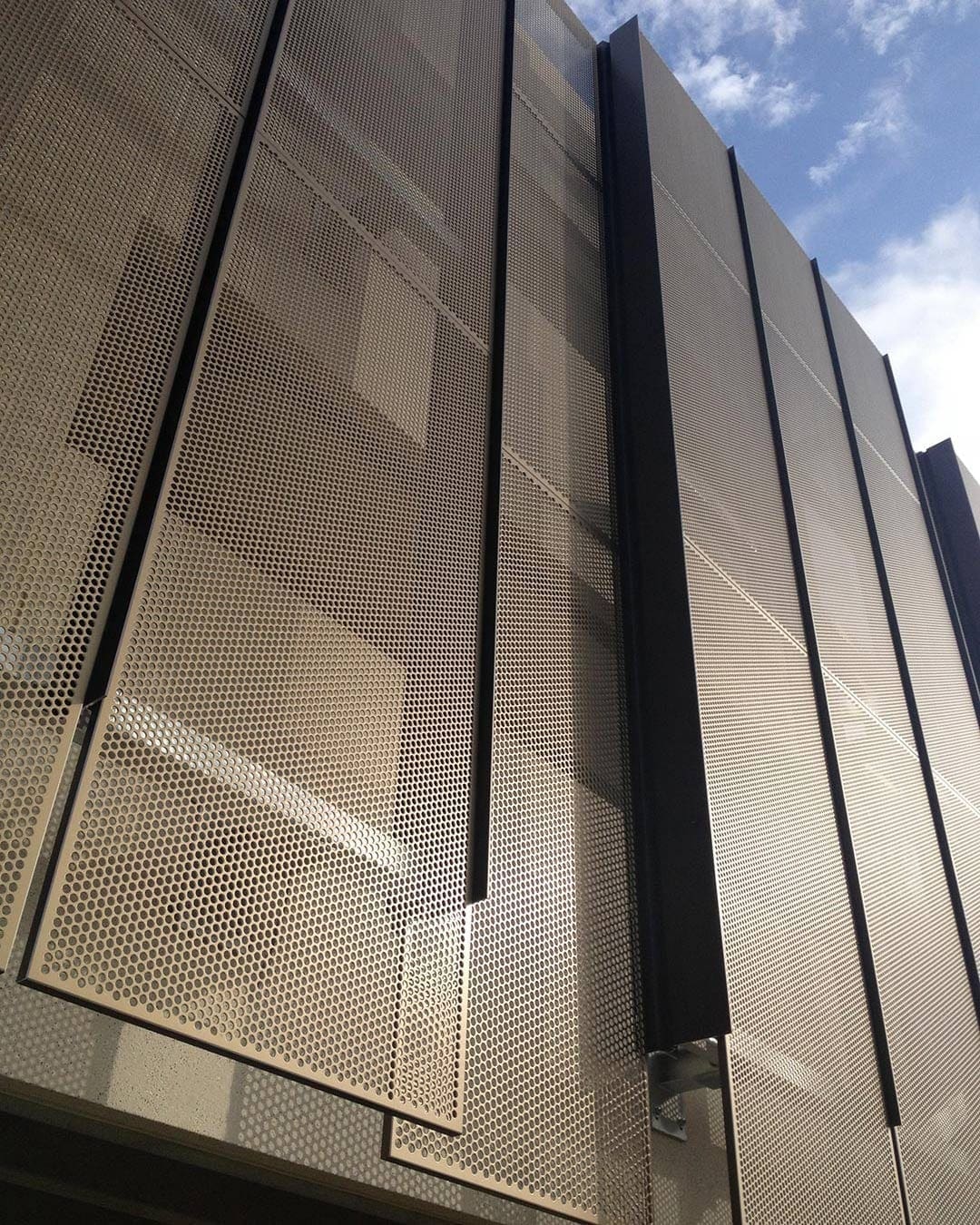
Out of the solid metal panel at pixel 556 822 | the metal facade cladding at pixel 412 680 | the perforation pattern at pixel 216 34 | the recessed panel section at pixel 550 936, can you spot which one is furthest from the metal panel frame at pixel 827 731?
the perforation pattern at pixel 216 34

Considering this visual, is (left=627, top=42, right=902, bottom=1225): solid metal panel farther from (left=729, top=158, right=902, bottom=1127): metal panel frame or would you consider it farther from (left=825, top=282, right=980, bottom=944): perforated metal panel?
(left=825, top=282, right=980, bottom=944): perforated metal panel

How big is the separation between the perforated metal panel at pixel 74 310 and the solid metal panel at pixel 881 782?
4187 millimetres

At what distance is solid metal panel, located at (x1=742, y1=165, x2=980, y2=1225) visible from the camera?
15.6 ft

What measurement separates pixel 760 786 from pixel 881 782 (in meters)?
1.97

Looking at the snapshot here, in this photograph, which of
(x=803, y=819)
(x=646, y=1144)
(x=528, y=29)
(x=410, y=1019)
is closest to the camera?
(x=410, y=1019)

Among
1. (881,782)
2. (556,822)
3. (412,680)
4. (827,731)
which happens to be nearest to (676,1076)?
(556,822)

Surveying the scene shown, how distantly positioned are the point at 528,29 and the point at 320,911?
17.5 feet

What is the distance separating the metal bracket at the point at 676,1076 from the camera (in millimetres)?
3561

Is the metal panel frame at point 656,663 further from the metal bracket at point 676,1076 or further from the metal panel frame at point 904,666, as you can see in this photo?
the metal panel frame at point 904,666

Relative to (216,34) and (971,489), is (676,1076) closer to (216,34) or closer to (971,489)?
(216,34)

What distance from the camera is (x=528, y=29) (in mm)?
5746

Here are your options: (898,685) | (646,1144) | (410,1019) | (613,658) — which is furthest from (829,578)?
(410,1019)

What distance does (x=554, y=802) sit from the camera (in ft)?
11.7

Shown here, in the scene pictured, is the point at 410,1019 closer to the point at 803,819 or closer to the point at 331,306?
the point at 331,306
